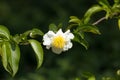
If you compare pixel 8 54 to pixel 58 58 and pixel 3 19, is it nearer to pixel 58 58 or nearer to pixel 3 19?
pixel 58 58

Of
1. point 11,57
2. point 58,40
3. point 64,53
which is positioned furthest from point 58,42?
point 64,53

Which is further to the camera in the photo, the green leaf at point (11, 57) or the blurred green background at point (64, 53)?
the blurred green background at point (64, 53)

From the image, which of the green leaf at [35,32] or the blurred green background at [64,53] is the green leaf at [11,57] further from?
the blurred green background at [64,53]

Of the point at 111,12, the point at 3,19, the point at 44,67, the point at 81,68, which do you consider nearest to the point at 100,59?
the point at 81,68

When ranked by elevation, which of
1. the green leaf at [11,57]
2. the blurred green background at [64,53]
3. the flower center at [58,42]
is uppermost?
the blurred green background at [64,53]

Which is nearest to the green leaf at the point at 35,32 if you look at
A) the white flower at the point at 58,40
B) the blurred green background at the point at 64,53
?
the white flower at the point at 58,40

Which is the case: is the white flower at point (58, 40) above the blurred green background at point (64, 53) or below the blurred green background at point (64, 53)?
below
